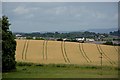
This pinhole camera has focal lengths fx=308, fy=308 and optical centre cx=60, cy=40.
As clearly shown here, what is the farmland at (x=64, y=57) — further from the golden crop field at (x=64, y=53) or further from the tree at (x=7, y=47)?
the tree at (x=7, y=47)

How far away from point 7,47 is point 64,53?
15.7 metres

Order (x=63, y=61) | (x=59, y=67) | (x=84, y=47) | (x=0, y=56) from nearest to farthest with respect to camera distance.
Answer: (x=0, y=56) → (x=59, y=67) → (x=63, y=61) → (x=84, y=47)

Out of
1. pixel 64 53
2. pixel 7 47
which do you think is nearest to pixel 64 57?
pixel 64 53

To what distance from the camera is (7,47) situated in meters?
36.9

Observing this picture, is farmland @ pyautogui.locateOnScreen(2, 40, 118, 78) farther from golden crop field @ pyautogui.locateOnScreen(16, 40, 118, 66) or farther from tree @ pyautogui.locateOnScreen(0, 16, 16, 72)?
tree @ pyautogui.locateOnScreen(0, 16, 16, 72)

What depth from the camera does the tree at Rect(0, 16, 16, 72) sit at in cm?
3598

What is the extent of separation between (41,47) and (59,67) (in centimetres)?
1145

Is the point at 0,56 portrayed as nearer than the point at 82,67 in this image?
Yes

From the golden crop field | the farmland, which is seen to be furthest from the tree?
the golden crop field

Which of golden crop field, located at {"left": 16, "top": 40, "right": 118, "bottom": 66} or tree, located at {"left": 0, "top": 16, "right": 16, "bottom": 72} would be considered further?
golden crop field, located at {"left": 16, "top": 40, "right": 118, "bottom": 66}

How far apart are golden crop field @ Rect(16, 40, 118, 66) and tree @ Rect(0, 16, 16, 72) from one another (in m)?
6.69

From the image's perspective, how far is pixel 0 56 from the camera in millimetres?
33500

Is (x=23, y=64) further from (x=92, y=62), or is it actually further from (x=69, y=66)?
(x=92, y=62)

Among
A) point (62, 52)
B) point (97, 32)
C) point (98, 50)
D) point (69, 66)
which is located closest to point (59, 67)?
point (69, 66)
